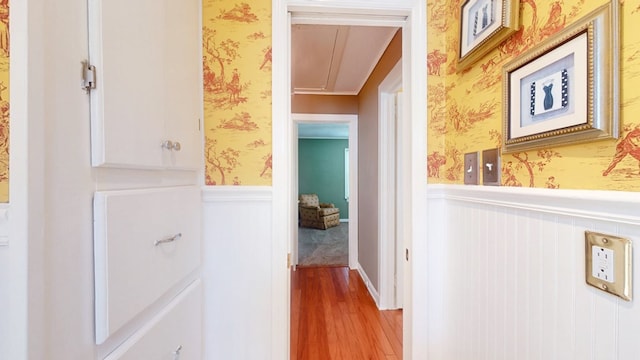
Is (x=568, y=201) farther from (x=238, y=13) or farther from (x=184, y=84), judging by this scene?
(x=238, y=13)

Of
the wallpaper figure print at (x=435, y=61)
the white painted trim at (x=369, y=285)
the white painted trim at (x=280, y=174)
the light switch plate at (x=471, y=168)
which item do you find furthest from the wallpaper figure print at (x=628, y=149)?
the white painted trim at (x=369, y=285)

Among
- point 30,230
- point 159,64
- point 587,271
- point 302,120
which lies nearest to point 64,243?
point 30,230

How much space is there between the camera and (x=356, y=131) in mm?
3605

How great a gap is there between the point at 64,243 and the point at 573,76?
117cm

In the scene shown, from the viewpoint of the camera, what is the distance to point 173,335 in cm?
93

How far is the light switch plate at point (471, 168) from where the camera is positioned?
103 cm

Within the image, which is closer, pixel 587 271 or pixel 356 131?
pixel 587 271

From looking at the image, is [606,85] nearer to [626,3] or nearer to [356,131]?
[626,3]

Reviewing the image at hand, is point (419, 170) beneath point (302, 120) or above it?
beneath

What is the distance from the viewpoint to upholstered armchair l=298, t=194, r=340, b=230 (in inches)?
250

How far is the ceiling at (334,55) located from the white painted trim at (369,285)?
2.25 metres

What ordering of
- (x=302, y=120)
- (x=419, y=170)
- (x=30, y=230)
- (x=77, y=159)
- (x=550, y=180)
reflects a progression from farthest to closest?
(x=302, y=120) < (x=419, y=170) < (x=550, y=180) < (x=77, y=159) < (x=30, y=230)

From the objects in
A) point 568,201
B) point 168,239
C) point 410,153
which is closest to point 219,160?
point 168,239

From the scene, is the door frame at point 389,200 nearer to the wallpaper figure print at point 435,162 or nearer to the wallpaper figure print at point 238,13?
the wallpaper figure print at point 435,162
